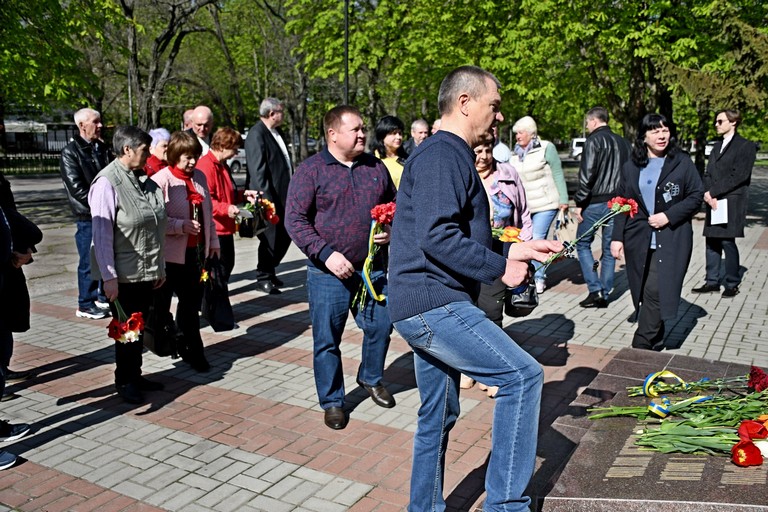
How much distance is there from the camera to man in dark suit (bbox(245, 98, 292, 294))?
8.47 meters

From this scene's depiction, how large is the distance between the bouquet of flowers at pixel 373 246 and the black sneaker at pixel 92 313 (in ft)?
13.2

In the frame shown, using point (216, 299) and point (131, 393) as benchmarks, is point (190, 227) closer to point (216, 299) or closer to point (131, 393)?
point (216, 299)

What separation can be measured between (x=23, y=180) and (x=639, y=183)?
107 feet

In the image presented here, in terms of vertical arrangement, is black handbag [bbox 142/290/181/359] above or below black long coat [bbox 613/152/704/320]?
below

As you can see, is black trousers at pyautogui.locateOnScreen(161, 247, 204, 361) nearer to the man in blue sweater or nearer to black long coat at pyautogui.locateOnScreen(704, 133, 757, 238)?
the man in blue sweater

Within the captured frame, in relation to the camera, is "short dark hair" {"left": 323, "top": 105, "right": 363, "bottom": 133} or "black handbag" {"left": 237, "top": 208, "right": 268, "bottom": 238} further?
"black handbag" {"left": 237, "top": 208, "right": 268, "bottom": 238}

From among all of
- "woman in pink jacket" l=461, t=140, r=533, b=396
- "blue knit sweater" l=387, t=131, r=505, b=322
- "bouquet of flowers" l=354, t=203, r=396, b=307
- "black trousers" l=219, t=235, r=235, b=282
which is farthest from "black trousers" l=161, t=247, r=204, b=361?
"blue knit sweater" l=387, t=131, r=505, b=322

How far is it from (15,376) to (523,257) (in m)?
4.63

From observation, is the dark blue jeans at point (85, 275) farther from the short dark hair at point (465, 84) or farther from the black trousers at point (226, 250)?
the short dark hair at point (465, 84)

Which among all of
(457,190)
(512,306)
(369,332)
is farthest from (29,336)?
(457,190)

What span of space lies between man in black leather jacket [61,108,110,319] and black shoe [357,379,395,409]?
366 centimetres

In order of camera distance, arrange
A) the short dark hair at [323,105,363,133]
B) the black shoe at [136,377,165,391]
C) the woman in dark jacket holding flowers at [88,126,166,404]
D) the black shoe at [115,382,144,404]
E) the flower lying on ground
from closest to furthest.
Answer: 1. the flower lying on ground
2. the short dark hair at [323,105,363,133]
3. the woman in dark jacket holding flowers at [88,126,166,404]
4. the black shoe at [115,382,144,404]
5. the black shoe at [136,377,165,391]

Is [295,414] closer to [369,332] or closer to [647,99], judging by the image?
[369,332]

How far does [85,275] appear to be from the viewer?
7.73 metres
